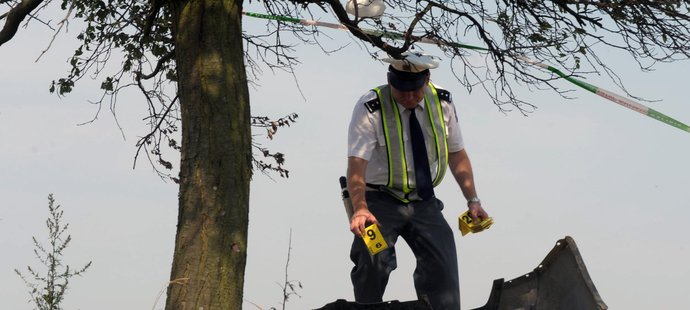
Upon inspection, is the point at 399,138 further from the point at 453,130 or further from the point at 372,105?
the point at 453,130

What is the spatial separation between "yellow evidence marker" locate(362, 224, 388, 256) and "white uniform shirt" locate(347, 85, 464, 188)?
42cm

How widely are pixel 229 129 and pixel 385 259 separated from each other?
3.88 ft

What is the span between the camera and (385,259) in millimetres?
6570

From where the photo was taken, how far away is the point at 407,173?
22.1ft

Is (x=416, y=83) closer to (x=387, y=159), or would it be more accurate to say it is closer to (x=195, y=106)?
(x=387, y=159)

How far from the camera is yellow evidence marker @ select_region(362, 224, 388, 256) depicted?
20.7 ft

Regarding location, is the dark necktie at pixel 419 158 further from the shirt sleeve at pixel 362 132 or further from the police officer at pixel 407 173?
the shirt sleeve at pixel 362 132

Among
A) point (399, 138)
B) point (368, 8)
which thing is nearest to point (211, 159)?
point (399, 138)

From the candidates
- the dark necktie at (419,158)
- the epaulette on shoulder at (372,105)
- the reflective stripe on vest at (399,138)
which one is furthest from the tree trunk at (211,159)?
the dark necktie at (419,158)

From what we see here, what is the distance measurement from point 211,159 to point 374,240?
0.98 m

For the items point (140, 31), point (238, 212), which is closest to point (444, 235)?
point (238, 212)

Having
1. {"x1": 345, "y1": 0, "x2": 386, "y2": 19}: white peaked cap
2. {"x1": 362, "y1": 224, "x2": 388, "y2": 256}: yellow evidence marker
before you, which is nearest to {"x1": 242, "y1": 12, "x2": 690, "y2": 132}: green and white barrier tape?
{"x1": 345, "y1": 0, "x2": 386, "y2": 19}: white peaked cap

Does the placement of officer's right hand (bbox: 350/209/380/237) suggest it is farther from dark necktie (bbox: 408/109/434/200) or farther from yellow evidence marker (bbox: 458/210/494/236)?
yellow evidence marker (bbox: 458/210/494/236)

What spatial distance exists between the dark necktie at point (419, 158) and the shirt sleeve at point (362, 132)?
8.6 inches
